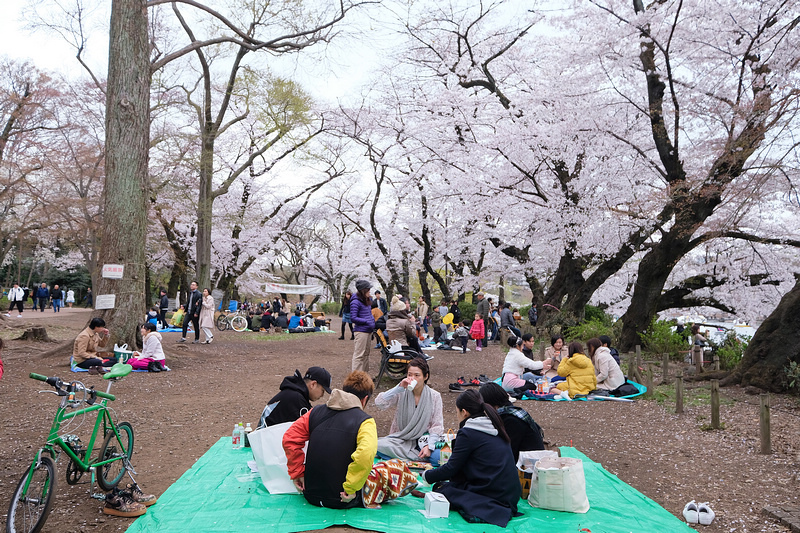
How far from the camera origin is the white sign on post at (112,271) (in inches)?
379

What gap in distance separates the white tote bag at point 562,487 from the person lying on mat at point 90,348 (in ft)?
22.7

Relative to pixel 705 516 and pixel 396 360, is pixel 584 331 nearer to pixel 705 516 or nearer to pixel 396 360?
pixel 396 360

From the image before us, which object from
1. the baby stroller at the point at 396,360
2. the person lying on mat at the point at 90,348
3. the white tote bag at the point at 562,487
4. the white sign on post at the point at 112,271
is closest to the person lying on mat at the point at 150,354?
the person lying on mat at the point at 90,348

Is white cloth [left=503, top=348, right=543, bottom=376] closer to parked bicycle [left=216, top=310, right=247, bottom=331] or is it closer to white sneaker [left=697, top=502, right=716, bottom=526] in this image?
white sneaker [left=697, top=502, right=716, bottom=526]

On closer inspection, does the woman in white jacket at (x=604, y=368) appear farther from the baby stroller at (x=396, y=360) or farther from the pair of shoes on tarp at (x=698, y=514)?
the pair of shoes on tarp at (x=698, y=514)

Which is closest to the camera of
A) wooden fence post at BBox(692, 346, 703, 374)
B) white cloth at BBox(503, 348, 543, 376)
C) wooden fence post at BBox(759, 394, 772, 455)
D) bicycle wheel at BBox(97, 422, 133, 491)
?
bicycle wheel at BBox(97, 422, 133, 491)

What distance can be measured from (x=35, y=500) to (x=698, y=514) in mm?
4238

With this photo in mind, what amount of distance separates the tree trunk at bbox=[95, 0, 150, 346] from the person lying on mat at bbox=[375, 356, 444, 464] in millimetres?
6486

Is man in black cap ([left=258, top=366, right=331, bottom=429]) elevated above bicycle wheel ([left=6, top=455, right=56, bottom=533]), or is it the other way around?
man in black cap ([left=258, top=366, right=331, bottom=429])

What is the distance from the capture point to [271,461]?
163 inches

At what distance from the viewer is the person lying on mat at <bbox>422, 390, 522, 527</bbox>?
3717mm

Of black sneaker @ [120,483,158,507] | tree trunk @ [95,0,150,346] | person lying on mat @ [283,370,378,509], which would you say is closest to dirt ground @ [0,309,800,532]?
black sneaker @ [120,483,158,507]

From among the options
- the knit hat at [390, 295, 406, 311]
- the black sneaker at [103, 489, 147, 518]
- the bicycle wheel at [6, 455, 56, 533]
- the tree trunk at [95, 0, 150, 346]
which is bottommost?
the black sneaker at [103, 489, 147, 518]

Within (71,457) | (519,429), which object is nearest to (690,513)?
(519,429)
